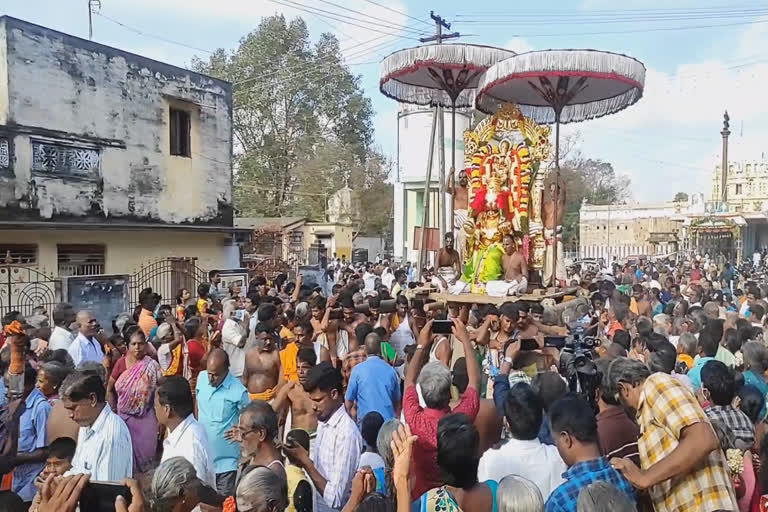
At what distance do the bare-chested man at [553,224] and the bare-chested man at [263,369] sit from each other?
6.20 meters

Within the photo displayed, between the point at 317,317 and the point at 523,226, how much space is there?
5.21 metres

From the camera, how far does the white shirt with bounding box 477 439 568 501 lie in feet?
10.3

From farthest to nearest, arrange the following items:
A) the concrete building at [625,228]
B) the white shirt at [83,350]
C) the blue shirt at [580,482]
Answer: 1. the concrete building at [625,228]
2. the white shirt at [83,350]
3. the blue shirt at [580,482]

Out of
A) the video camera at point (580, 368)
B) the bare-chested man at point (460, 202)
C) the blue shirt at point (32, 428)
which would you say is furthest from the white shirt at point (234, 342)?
the bare-chested man at point (460, 202)

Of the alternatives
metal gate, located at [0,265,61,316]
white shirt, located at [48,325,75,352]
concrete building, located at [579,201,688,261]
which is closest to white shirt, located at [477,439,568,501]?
white shirt, located at [48,325,75,352]

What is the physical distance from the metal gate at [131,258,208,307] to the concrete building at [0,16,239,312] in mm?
246

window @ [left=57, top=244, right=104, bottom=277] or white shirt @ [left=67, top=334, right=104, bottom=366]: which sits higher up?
window @ [left=57, top=244, right=104, bottom=277]

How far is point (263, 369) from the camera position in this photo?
17.7ft

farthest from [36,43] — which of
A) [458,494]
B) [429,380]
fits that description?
[458,494]

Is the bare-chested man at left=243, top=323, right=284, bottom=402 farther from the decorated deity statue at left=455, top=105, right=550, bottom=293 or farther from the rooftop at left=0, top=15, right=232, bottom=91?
the rooftop at left=0, top=15, right=232, bottom=91

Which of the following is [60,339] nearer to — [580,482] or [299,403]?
[299,403]

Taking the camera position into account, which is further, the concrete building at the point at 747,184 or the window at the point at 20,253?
the concrete building at the point at 747,184

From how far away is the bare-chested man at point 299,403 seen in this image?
427 cm

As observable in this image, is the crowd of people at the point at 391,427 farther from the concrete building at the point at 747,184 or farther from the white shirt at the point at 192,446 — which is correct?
the concrete building at the point at 747,184
